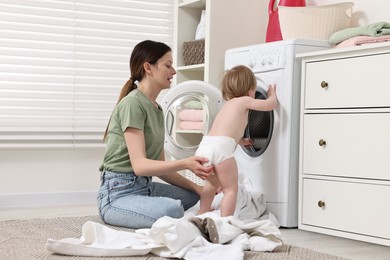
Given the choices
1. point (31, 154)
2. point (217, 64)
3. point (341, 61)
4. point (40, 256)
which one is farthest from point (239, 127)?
point (31, 154)

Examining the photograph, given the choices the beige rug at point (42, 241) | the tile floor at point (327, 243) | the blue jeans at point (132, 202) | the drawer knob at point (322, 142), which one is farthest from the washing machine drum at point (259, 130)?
the beige rug at point (42, 241)

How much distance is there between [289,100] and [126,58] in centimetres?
143

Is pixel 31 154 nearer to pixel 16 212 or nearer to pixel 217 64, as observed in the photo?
pixel 16 212

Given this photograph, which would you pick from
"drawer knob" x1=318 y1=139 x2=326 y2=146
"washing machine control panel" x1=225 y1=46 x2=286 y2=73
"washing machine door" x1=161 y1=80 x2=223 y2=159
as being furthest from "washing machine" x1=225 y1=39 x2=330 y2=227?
"washing machine door" x1=161 y1=80 x2=223 y2=159

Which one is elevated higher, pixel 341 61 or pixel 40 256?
pixel 341 61

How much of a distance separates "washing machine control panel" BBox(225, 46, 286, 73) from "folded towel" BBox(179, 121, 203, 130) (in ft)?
1.22

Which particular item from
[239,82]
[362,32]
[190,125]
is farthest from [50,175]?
[362,32]

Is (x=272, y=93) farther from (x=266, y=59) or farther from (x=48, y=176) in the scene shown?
(x=48, y=176)

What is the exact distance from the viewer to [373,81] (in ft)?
8.34

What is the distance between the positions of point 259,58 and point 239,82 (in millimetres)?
214

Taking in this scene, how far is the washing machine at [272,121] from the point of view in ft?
9.69

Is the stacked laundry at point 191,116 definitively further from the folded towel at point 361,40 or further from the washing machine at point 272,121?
the folded towel at point 361,40

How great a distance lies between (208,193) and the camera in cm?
290

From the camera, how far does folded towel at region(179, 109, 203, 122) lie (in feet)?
11.7
